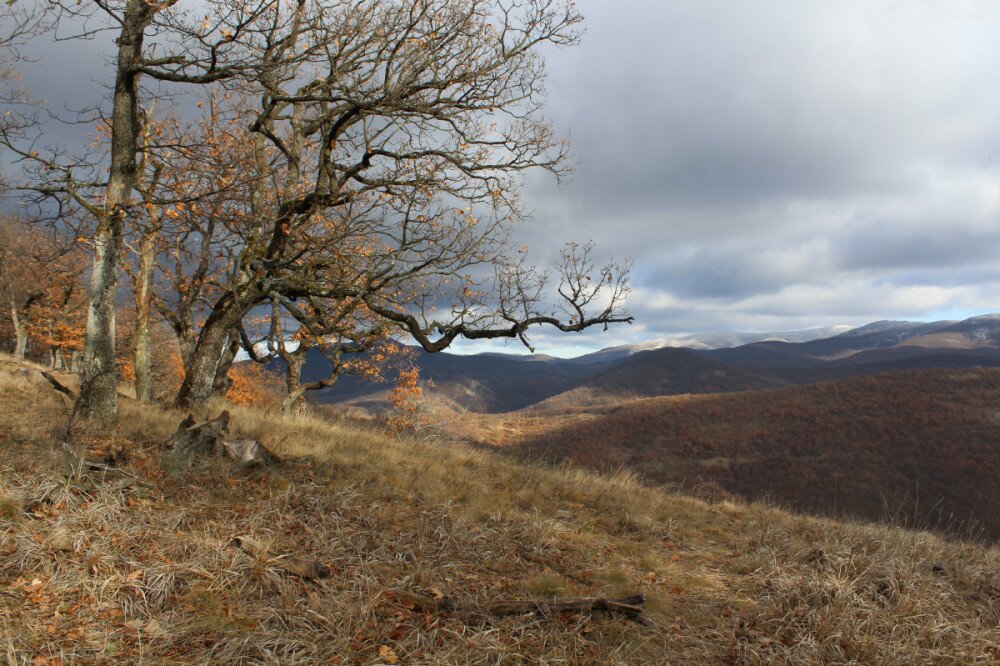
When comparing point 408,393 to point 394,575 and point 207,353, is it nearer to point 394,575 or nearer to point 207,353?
point 207,353

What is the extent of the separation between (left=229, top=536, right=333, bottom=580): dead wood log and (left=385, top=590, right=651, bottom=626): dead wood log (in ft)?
2.42

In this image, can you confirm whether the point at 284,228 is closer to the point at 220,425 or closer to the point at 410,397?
the point at 220,425

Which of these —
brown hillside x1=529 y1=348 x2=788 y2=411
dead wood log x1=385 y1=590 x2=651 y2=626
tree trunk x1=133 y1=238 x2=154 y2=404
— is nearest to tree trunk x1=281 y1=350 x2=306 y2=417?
tree trunk x1=133 y1=238 x2=154 y2=404

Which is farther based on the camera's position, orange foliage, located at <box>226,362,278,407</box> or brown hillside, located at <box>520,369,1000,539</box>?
brown hillside, located at <box>520,369,1000,539</box>

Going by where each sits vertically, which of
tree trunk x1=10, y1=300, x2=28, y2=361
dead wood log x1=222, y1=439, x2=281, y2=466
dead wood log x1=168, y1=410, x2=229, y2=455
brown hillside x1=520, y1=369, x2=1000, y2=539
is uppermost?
tree trunk x1=10, y1=300, x2=28, y2=361

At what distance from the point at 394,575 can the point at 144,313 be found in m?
13.1

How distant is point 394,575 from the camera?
4918 mm

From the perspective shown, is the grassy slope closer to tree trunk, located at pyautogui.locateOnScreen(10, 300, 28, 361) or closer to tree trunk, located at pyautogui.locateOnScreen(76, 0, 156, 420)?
tree trunk, located at pyautogui.locateOnScreen(76, 0, 156, 420)

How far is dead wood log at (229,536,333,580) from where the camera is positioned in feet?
15.1

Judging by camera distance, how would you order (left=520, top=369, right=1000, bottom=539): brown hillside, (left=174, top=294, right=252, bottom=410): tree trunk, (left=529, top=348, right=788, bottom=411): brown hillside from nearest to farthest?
1. (left=174, top=294, right=252, bottom=410): tree trunk
2. (left=520, top=369, right=1000, bottom=539): brown hillside
3. (left=529, top=348, right=788, bottom=411): brown hillside

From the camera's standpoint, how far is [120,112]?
26.7 ft

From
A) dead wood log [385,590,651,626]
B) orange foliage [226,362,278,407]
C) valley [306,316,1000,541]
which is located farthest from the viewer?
valley [306,316,1000,541]

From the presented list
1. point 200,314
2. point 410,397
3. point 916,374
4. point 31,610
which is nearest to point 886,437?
point 916,374

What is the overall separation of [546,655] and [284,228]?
797cm
